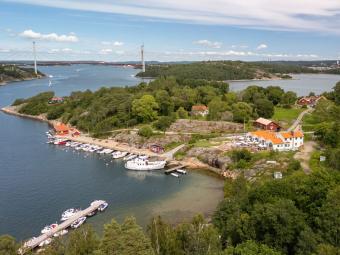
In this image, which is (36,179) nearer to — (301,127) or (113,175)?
(113,175)

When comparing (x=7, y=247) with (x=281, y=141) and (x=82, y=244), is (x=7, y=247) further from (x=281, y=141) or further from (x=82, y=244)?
(x=281, y=141)

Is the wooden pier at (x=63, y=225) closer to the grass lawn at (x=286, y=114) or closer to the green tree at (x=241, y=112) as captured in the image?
the green tree at (x=241, y=112)

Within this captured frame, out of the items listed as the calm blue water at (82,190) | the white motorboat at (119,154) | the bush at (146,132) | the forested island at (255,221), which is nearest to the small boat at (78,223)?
the calm blue water at (82,190)

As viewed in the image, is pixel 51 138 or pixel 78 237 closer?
pixel 78 237

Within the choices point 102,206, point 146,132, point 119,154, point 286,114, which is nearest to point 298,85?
point 286,114

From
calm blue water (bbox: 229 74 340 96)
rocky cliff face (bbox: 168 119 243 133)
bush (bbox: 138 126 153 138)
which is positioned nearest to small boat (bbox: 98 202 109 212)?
bush (bbox: 138 126 153 138)

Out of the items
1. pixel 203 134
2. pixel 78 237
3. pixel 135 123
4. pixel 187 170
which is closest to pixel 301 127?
pixel 203 134
